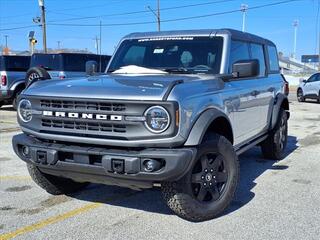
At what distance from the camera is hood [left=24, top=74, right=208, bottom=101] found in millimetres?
4043

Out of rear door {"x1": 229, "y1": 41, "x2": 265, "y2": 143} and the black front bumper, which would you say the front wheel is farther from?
rear door {"x1": 229, "y1": 41, "x2": 265, "y2": 143}

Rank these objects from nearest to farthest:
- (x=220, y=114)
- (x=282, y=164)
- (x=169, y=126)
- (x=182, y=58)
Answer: (x=169, y=126) → (x=220, y=114) → (x=182, y=58) → (x=282, y=164)

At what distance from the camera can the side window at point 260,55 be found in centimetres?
663

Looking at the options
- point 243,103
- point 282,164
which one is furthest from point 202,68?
point 282,164

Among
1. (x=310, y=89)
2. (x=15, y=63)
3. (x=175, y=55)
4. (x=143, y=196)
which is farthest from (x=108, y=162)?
(x=310, y=89)

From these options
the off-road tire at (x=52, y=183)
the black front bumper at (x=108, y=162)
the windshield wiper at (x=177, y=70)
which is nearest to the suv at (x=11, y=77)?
the off-road tire at (x=52, y=183)

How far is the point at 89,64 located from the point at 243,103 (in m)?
2.18

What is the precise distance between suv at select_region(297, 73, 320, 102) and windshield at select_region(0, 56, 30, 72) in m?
13.6

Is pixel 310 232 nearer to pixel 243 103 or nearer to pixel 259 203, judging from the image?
pixel 259 203

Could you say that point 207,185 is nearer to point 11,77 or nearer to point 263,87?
point 263,87

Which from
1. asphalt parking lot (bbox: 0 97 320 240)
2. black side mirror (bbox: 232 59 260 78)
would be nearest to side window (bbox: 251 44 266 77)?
black side mirror (bbox: 232 59 260 78)

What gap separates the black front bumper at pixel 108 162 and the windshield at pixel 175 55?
1578 millimetres

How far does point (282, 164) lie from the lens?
7.35 m

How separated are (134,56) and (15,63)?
11.6m
